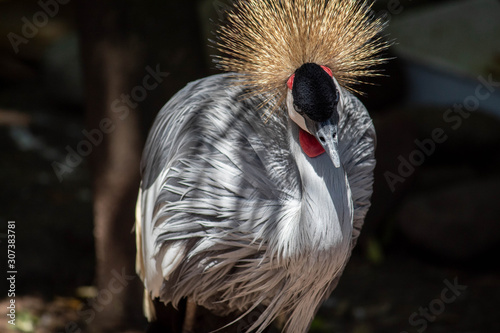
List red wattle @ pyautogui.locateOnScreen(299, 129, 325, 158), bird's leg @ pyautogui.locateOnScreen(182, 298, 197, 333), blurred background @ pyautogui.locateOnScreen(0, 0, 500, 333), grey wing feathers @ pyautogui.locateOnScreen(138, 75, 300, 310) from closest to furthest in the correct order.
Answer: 1. red wattle @ pyautogui.locateOnScreen(299, 129, 325, 158)
2. grey wing feathers @ pyautogui.locateOnScreen(138, 75, 300, 310)
3. bird's leg @ pyautogui.locateOnScreen(182, 298, 197, 333)
4. blurred background @ pyautogui.locateOnScreen(0, 0, 500, 333)

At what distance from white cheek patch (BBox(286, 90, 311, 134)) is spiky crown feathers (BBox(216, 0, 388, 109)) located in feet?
0.25

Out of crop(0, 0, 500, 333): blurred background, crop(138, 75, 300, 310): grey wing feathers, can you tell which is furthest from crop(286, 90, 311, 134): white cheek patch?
crop(0, 0, 500, 333): blurred background

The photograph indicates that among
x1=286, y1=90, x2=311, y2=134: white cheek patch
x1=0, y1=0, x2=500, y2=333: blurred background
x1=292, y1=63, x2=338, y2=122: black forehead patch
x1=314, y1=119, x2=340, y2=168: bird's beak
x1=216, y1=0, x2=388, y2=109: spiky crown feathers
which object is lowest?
x1=0, y1=0, x2=500, y2=333: blurred background

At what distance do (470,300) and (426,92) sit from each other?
1.91m

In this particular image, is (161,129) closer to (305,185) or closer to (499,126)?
(305,185)

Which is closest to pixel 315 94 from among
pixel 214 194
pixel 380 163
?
pixel 214 194

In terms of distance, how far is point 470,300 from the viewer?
3.06 metres

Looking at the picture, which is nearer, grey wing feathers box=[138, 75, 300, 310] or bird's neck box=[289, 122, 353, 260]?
bird's neck box=[289, 122, 353, 260]

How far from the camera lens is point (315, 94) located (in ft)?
4.65

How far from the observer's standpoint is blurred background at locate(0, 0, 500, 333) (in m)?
2.73

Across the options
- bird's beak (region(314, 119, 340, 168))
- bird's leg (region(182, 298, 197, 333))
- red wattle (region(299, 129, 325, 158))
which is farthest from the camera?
bird's leg (region(182, 298, 197, 333))

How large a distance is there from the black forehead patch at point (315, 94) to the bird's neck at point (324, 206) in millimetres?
146

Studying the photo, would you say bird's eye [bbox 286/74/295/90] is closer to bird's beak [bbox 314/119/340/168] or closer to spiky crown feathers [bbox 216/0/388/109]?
spiky crown feathers [bbox 216/0/388/109]

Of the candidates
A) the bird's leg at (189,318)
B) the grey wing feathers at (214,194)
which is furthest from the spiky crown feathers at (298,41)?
the bird's leg at (189,318)
